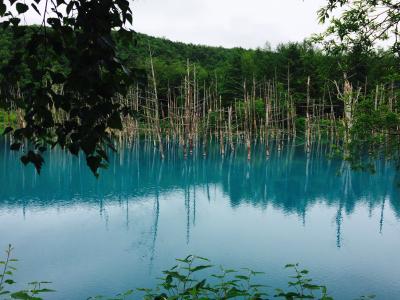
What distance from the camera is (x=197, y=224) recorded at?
11.6 metres

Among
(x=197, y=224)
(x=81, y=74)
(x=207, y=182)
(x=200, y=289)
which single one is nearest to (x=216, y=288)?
(x=200, y=289)

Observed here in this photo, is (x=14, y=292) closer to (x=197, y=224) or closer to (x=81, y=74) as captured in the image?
(x=81, y=74)

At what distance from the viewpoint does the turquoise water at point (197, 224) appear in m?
7.82

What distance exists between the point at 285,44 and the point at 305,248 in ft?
144

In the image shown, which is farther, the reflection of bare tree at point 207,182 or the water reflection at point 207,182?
the water reflection at point 207,182

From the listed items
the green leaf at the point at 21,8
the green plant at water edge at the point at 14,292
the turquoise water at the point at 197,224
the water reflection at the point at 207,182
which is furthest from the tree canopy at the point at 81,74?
the water reflection at the point at 207,182

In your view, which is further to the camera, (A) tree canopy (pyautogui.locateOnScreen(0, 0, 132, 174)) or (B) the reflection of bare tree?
(B) the reflection of bare tree

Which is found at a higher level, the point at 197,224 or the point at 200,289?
the point at 200,289

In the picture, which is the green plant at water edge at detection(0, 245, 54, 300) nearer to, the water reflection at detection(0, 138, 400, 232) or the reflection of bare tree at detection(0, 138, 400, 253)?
the reflection of bare tree at detection(0, 138, 400, 253)

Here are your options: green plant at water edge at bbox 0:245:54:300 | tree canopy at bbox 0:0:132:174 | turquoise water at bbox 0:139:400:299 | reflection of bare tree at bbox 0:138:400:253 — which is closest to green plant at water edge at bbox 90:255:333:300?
green plant at water edge at bbox 0:245:54:300

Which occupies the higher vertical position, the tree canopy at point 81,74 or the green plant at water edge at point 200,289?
the tree canopy at point 81,74

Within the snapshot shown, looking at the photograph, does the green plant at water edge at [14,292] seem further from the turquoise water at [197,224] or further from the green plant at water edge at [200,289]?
the turquoise water at [197,224]

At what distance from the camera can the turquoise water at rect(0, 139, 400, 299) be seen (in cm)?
782

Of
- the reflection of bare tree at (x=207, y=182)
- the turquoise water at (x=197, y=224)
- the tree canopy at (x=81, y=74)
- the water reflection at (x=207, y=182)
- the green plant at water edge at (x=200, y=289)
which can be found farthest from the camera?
the water reflection at (x=207, y=182)
